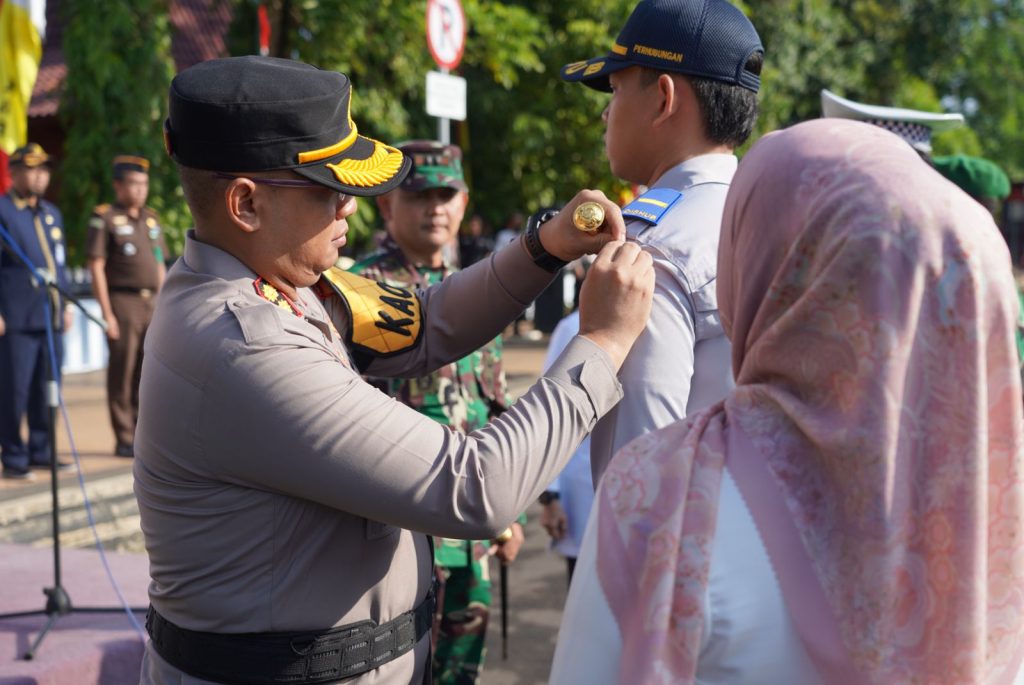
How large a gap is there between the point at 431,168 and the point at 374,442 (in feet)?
8.18

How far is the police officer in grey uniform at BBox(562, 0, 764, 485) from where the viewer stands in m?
1.83

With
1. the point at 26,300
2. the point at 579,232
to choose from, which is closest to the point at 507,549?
the point at 579,232

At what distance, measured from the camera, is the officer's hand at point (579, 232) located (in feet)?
6.37

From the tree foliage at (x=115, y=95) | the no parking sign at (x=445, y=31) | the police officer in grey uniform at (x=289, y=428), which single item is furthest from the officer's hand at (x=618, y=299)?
the tree foliage at (x=115, y=95)

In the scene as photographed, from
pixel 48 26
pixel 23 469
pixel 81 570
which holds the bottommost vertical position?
pixel 23 469

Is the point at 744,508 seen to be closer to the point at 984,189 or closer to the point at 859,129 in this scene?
the point at 859,129

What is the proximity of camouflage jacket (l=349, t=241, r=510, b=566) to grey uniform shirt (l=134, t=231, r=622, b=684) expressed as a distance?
1613 mm

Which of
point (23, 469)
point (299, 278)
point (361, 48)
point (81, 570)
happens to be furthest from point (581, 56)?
point (299, 278)

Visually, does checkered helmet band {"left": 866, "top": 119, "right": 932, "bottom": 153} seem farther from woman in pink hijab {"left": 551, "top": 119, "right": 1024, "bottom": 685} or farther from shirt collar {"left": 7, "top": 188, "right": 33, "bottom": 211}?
shirt collar {"left": 7, "top": 188, "right": 33, "bottom": 211}

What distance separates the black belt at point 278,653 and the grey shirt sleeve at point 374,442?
0.88 feet

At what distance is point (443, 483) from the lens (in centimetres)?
164

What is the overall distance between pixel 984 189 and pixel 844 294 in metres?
4.03

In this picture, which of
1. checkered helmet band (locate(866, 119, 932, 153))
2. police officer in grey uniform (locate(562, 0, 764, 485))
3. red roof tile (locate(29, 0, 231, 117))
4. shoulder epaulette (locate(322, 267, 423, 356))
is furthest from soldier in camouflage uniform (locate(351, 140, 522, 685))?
red roof tile (locate(29, 0, 231, 117))

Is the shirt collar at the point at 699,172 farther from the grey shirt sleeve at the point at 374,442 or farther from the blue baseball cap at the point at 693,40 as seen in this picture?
the grey shirt sleeve at the point at 374,442
